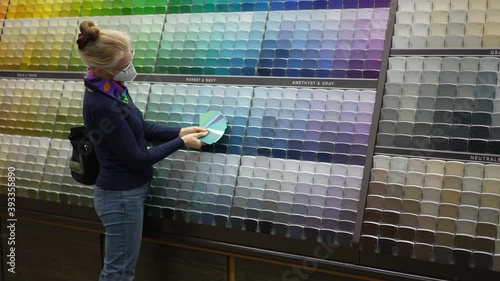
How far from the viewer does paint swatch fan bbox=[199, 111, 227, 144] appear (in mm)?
2459

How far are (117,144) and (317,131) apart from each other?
0.93m

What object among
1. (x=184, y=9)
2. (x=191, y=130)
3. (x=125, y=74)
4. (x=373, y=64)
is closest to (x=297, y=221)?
(x=191, y=130)

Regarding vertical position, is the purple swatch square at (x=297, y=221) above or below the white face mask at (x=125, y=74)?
below

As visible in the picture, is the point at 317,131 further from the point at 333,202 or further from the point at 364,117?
the point at 333,202

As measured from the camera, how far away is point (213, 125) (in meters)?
2.48

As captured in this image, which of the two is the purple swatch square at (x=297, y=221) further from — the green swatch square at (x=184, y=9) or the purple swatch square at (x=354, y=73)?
the green swatch square at (x=184, y=9)

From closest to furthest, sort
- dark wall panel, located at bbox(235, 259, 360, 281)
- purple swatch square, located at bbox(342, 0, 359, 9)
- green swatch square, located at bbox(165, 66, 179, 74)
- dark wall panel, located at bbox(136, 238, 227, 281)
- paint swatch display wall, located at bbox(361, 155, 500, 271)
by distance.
→ 1. paint swatch display wall, located at bbox(361, 155, 500, 271)
2. dark wall panel, located at bbox(235, 259, 360, 281)
3. purple swatch square, located at bbox(342, 0, 359, 9)
4. dark wall panel, located at bbox(136, 238, 227, 281)
5. green swatch square, located at bbox(165, 66, 179, 74)

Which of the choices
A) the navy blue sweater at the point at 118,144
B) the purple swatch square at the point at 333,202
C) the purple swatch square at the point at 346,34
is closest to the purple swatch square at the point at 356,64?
the purple swatch square at the point at 346,34

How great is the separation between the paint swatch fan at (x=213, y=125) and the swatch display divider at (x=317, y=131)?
51 mm

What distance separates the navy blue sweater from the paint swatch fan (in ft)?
0.62

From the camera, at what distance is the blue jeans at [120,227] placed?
229cm

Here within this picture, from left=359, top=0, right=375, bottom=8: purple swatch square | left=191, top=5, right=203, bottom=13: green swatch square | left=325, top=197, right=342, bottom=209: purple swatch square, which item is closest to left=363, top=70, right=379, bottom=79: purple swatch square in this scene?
left=359, top=0, right=375, bottom=8: purple swatch square

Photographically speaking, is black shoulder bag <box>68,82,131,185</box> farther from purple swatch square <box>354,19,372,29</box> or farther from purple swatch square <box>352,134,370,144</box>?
purple swatch square <box>354,19,372,29</box>

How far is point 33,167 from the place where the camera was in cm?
297
